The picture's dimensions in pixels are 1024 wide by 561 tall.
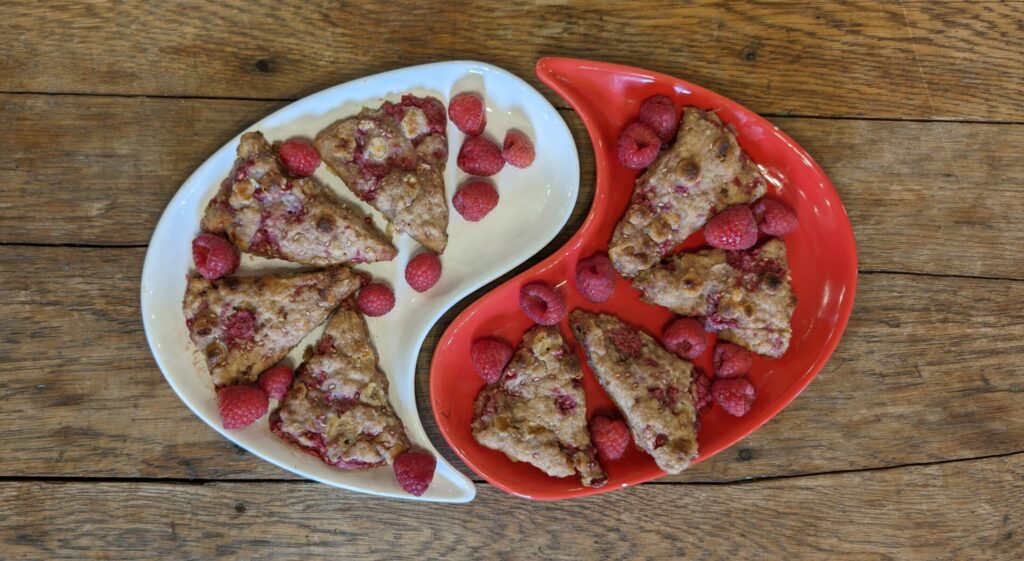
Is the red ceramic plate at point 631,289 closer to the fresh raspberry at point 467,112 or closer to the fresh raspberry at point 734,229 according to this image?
the fresh raspberry at point 734,229

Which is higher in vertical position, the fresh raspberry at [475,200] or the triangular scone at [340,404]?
the fresh raspberry at [475,200]

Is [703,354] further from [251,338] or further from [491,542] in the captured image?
[251,338]

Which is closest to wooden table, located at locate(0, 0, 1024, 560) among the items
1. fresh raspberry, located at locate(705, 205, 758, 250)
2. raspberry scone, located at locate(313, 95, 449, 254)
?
raspberry scone, located at locate(313, 95, 449, 254)

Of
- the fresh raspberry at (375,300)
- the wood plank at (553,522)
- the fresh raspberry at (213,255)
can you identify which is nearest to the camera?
the fresh raspberry at (213,255)

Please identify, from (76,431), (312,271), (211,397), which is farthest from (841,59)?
(76,431)

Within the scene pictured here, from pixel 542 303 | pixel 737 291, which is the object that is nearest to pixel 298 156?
pixel 542 303

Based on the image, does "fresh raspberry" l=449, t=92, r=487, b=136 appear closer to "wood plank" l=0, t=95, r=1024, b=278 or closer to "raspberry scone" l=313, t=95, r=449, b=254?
"raspberry scone" l=313, t=95, r=449, b=254

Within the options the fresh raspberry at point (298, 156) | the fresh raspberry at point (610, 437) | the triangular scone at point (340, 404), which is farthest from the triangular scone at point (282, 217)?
the fresh raspberry at point (610, 437)
